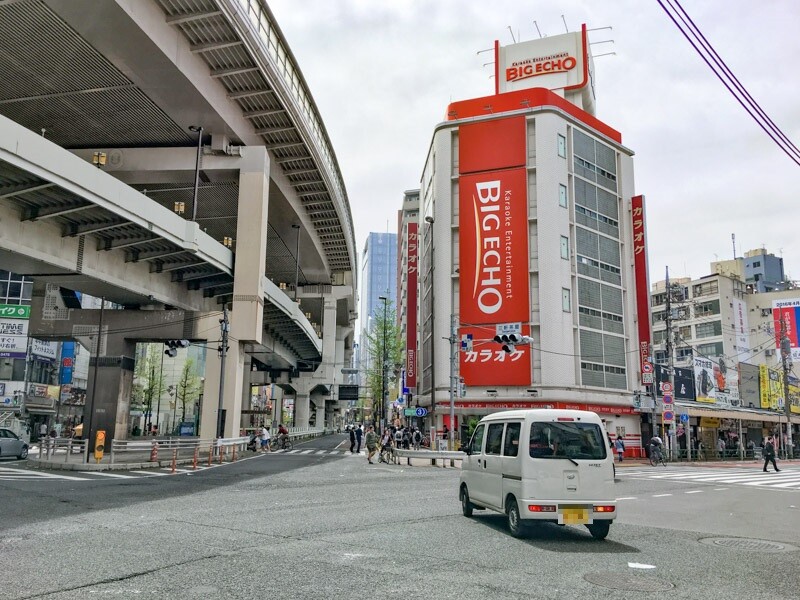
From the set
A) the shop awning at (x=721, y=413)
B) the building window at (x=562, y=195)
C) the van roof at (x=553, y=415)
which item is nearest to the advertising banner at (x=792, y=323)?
the shop awning at (x=721, y=413)

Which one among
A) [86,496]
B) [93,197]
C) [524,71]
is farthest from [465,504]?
[524,71]

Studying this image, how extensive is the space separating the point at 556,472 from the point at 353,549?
3.39m

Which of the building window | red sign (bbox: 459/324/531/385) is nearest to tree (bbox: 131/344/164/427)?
red sign (bbox: 459/324/531/385)

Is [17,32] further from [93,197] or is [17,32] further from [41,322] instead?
[41,322]

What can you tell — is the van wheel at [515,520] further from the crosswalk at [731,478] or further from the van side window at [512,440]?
the crosswalk at [731,478]

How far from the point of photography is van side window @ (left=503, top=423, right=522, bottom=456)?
10211 millimetres

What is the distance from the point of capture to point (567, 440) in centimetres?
1001

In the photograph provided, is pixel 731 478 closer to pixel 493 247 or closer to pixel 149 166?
pixel 493 247

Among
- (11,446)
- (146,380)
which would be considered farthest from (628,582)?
(146,380)

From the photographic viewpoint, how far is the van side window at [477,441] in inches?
470

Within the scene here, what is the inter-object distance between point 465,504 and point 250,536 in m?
4.70

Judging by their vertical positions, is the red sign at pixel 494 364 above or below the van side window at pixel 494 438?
above

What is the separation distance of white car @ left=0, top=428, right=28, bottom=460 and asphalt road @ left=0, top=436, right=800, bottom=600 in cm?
1378

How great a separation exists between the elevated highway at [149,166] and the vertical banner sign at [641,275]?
25.8 m
